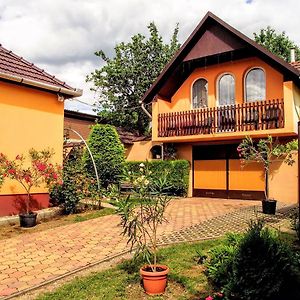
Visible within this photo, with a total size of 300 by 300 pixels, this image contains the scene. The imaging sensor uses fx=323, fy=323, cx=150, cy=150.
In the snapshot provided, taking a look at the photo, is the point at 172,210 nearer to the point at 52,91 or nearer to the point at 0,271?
the point at 52,91

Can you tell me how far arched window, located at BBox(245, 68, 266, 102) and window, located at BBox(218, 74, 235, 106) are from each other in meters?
0.68

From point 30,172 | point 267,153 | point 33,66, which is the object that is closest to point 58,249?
point 30,172

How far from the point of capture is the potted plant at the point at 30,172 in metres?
8.50

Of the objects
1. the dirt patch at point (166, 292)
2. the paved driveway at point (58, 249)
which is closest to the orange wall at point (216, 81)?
the paved driveway at point (58, 249)

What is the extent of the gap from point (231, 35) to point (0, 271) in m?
12.5

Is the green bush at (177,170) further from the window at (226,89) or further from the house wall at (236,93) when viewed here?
the window at (226,89)

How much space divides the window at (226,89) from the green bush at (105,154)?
525 centimetres

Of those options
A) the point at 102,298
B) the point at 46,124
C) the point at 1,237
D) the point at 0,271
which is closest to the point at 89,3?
the point at 46,124

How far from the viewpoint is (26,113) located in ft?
32.7

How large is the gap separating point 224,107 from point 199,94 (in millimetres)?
2066

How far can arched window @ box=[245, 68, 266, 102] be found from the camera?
1391cm

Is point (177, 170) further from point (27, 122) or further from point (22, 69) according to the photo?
point (22, 69)

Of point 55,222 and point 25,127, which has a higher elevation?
point 25,127

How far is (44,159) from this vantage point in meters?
9.80
